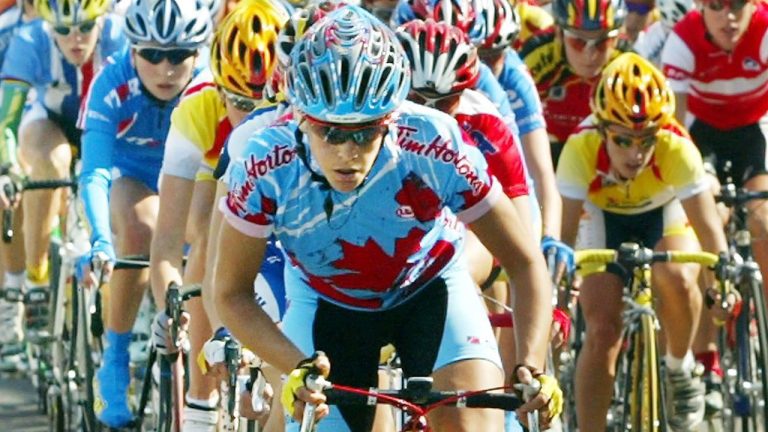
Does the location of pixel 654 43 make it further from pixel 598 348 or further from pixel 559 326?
pixel 559 326

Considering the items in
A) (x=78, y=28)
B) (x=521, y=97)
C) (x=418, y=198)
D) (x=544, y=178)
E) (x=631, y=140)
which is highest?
(x=78, y=28)

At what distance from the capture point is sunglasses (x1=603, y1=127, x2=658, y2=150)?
10781 millimetres

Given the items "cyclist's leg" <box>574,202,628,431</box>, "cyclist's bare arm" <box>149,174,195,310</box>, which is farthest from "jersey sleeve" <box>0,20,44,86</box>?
"cyclist's leg" <box>574,202,628,431</box>

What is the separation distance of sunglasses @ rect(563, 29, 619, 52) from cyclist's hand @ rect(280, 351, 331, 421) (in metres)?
6.31

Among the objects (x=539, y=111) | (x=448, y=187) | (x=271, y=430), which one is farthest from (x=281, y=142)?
(x=539, y=111)

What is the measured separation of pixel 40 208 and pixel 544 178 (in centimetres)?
372

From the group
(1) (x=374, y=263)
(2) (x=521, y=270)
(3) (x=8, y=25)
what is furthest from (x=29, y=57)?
(2) (x=521, y=270)

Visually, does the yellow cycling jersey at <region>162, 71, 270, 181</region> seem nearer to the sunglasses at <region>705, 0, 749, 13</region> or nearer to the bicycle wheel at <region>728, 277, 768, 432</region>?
the bicycle wheel at <region>728, 277, 768, 432</region>

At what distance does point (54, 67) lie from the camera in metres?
13.3

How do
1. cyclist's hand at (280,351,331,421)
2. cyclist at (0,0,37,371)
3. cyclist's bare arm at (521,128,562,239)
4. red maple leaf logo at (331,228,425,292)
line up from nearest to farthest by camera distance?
cyclist's hand at (280,351,331,421) < red maple leaf logo at (331,228,425,292) < cyclist's bare arm at (521,128,562,239) < cyclist at (0,0,37,371)

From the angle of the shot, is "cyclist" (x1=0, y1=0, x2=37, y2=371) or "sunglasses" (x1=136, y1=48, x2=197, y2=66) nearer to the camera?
"sunglasses" (x1=136, y1=48, x2=197, y2=66)

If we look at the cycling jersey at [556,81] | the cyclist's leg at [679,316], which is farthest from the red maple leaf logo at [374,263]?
the cycling jersey at [556,81]

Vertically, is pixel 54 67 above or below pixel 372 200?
above

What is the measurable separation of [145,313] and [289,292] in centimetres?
424
